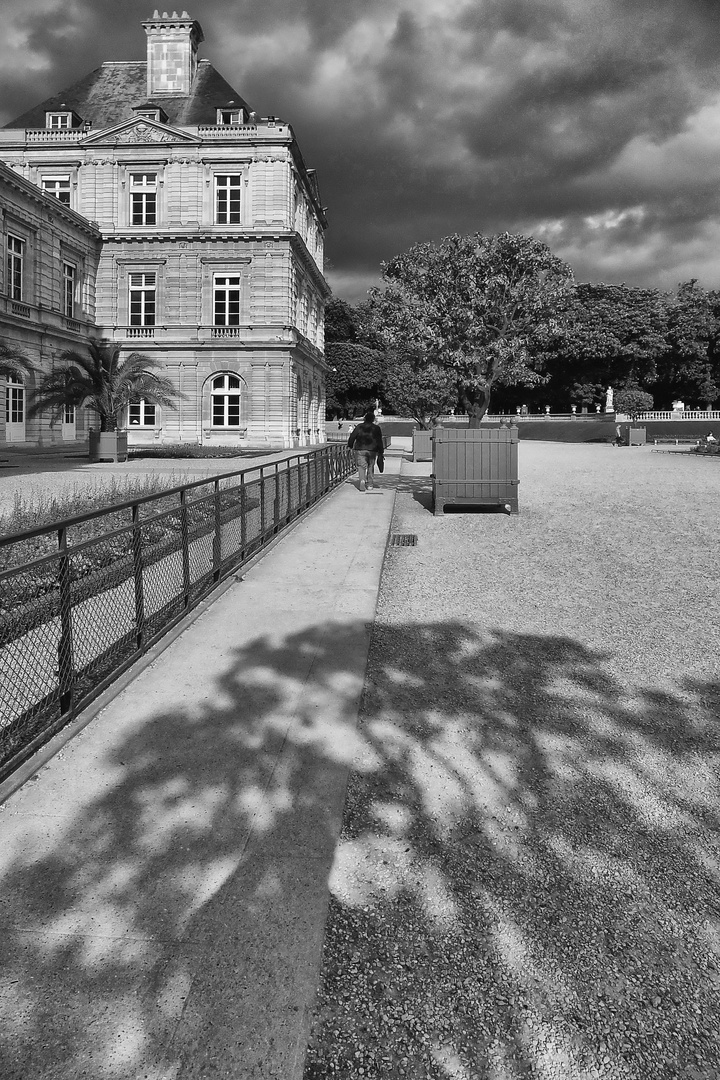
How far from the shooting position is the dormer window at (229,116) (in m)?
41.4

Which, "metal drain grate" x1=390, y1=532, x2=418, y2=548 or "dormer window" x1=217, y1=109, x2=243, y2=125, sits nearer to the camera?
"metal drain grate" x1=390, y1=532, x2=418, y2=548

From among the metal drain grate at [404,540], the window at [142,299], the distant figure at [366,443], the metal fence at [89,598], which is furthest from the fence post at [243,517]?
the window at [142,299]

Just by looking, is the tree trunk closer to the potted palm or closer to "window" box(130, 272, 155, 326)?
the potted palm

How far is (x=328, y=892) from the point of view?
2.75 metres

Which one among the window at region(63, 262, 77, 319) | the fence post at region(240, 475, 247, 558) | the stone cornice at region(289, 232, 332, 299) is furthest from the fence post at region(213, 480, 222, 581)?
the stone cornice at region(289, 232, 332, 299)

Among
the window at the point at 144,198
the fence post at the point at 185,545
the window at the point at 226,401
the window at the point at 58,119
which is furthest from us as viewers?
the window at the point at 58,119

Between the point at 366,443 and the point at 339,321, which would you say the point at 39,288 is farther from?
the point at 339,321

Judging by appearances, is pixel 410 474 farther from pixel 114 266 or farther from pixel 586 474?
pixel 114 266

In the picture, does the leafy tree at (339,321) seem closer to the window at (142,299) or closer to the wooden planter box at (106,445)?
the window at (142,299)

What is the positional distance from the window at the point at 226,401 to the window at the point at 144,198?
9.45 metres

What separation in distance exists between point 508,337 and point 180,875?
1447 cm

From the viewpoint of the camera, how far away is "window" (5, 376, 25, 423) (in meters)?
32.9

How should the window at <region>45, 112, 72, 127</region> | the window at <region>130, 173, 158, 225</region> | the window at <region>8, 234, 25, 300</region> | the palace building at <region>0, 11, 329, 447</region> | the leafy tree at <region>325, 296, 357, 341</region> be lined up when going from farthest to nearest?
the leafy tree at <region>325, 296, 357, 341</region>
the window at <region>45, 112, 72, 127</region>
the window at <region>130, 173, 158, 225</region>
the palace building at <region>0, 11, 329, 447</region>
the window at <region>8, 234, 25, 300</region>

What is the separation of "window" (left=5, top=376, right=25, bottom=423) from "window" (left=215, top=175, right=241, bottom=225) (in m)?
15.2
